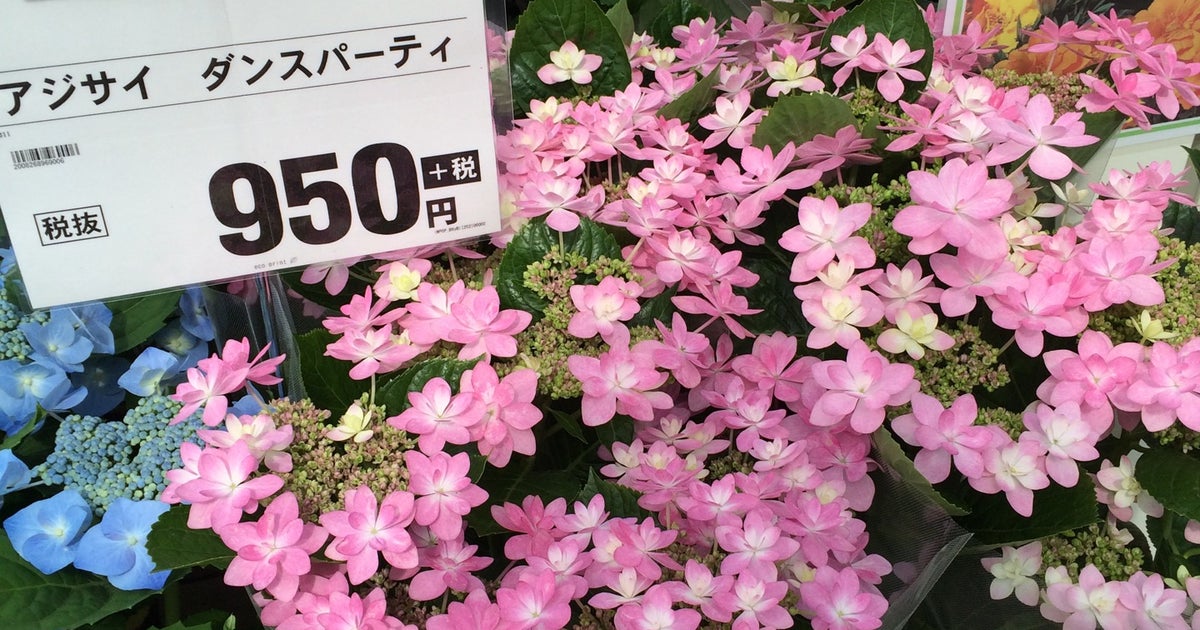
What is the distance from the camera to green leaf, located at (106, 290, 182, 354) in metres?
0.83

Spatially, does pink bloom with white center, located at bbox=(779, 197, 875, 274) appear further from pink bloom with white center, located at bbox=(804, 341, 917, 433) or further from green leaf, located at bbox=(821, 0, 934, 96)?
green leaf, located at bbox=(821, 0, 934, 96)

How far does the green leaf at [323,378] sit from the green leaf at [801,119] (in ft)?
1.40

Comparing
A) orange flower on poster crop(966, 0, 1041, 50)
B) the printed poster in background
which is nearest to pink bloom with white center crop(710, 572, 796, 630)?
the printed poster in background

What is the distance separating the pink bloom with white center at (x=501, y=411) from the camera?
627mm

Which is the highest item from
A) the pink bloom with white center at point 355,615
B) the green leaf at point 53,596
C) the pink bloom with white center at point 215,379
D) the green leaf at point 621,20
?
the green leaf at point 621,20

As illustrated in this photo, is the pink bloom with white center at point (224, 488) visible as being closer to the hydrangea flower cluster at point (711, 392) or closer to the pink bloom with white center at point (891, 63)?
the hydrangea flower cluster at point (711, 392)

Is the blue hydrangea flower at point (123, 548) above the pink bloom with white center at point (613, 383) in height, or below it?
below

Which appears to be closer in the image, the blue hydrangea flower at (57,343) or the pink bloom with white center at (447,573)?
the pink bloom with white center at (447,573)

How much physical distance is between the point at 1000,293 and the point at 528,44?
1.86 ft

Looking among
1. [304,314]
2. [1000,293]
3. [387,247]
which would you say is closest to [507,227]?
[387,247]

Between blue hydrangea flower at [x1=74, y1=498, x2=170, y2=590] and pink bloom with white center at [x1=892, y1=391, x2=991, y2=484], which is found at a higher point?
pink bloom with white center at [x1=892, y1=391, x2=991, y2=484]

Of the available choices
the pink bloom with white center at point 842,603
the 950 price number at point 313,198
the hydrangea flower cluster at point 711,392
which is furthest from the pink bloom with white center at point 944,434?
the 950 price number at point 313,198

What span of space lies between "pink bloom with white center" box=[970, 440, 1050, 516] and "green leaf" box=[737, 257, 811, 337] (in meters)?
0.23

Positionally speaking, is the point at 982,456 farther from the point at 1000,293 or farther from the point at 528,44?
the point at 528,44
